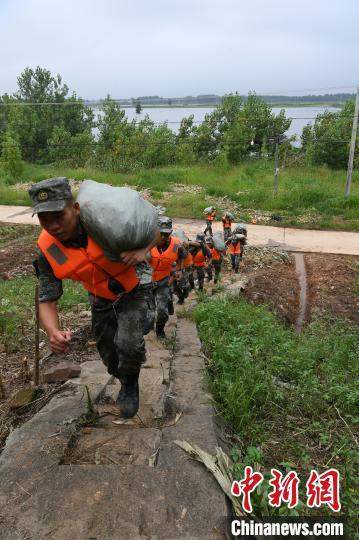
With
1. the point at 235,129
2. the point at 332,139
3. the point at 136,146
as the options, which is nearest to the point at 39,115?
the point at 136,146

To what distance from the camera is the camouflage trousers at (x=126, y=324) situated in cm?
279

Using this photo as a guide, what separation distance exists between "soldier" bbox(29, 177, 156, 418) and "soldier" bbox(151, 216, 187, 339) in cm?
210

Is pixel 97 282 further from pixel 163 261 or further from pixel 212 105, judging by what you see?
pixel 212 105

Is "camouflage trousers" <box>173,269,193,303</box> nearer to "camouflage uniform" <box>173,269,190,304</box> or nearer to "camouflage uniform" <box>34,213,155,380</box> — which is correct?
"camouflage uniform" <box>173,269,190,304</box>

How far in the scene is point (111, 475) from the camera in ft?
7.85

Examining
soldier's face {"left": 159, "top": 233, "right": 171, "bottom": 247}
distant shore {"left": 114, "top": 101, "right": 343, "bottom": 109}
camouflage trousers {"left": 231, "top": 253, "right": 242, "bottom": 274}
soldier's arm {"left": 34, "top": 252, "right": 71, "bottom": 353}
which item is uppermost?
soldier's arm {"left": 34, "top": 252, "right": 71, "bottom": 353}

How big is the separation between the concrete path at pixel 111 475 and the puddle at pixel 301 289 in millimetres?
5483

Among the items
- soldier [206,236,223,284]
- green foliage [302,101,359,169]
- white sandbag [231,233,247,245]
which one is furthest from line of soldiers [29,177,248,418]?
green foliage [302,101,359,169]

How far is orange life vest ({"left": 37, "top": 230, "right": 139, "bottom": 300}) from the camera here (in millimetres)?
2645

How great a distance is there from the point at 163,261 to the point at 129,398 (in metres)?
2.40

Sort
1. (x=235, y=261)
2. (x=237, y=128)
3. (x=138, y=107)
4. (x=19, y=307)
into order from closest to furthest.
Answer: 1. (x=19, y=307)
2. (x=235, y=261)
3. (x=237, y=128)
4. (x=138, y=107)

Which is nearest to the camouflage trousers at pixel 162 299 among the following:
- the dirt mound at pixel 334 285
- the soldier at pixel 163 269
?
the soldier at pixel 163 269

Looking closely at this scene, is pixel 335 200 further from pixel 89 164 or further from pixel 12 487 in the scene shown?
pixel 12 487

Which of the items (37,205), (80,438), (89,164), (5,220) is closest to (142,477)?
(80,438)
